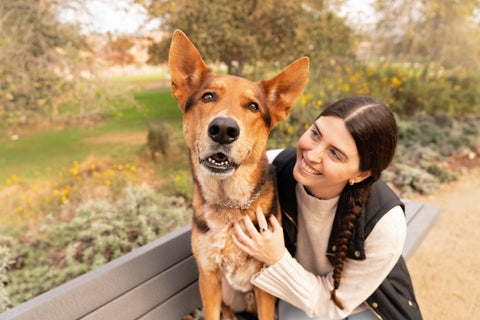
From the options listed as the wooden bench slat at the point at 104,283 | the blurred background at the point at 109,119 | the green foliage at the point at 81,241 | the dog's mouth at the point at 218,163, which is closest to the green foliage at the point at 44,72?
the blurred background at the point at 109,119

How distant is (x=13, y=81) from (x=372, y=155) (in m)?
4.44

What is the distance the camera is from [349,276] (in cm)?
182

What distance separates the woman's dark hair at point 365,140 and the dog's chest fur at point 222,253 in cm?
55

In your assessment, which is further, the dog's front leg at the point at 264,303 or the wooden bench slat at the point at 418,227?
the wooden bench slat at the point at 418,227

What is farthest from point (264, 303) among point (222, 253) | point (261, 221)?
point (261, 221)

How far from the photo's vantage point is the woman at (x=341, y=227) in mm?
1583

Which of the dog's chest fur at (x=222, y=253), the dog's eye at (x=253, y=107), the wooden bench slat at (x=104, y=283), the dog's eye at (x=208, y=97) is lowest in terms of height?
the wooden bench slat at (x=104, y=283)

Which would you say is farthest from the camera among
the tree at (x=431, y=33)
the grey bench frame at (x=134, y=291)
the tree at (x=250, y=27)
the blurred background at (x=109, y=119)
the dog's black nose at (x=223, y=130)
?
the tree at (x=431, y=33)

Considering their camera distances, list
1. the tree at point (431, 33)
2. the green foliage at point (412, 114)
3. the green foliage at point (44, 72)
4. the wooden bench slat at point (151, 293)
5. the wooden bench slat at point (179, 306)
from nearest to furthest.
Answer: the wooden bench slat at point (151, 293)
the wooden bench slat at point (179, 306)
the green foliage at point (44, 72)
the green foliage at point (412, 114)
the tree at point (431, 33)

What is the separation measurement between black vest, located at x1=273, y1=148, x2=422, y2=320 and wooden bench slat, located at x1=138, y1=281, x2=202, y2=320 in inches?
34.9

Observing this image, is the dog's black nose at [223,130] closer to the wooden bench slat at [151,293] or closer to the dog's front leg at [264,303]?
the dog's front leg at [264,303]

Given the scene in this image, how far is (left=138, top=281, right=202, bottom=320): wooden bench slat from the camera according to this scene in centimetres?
210

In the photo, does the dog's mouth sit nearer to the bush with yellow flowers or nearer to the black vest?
the black vest

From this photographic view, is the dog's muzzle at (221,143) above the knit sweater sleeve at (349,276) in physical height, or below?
above
